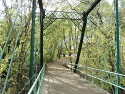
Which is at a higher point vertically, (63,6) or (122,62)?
(63,6)

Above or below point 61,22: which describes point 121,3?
above

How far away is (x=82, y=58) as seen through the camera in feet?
64.0

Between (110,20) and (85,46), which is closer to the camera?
(110,20)

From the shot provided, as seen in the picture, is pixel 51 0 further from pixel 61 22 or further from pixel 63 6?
pixel 61 22

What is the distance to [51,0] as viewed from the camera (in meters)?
19.8

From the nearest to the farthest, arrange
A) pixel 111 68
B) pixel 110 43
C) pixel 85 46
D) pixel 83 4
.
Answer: pixel 110 43
pixel 111 68
pixel 83 4
pixel 85 46

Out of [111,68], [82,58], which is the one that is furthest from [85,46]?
[111,68]

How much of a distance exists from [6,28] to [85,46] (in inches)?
414

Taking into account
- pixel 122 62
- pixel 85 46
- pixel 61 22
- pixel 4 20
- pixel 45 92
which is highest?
pixel 61 22

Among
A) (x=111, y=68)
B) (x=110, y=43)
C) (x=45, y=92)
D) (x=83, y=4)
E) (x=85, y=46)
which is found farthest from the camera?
(x=85, y=46)

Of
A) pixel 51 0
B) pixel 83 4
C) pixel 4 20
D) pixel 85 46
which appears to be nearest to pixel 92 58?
pixel 85 46

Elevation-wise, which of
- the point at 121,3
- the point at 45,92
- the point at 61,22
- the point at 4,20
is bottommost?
the point at 45,92

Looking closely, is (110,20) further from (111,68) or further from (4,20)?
(4,20)

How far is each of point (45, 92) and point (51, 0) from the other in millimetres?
14043
